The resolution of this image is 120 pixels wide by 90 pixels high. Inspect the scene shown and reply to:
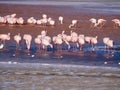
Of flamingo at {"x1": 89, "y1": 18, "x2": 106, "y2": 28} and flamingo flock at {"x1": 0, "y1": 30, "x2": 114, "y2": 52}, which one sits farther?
flamingo at {"x1": 89, "y1": 18, "x2": 106, "y2": 28}

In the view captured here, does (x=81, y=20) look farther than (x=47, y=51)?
Yes

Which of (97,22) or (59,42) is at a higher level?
(97,22)

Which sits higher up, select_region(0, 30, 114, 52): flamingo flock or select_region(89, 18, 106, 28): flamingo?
select_region(89, 18, 106, 28): flamingo

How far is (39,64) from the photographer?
17.2 ft

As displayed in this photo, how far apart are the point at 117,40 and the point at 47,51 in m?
1.57

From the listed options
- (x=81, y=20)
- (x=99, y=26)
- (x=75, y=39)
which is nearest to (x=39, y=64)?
(x=75, y=39)

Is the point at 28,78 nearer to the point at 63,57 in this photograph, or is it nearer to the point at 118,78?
the point at 118,78

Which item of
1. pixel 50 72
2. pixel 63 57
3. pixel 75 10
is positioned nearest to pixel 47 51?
pixel 63 57

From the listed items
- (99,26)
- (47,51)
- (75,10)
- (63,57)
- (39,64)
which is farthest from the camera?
(75,10)

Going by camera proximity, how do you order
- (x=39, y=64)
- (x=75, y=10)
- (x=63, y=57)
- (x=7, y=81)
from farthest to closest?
1. (x=75, y=10)
2. (x=63, y=57)
3. (x=39, y=64)
4. (x=7, y=81)

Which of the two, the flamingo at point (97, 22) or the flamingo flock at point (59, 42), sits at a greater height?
the flamingo at point (97, 22)

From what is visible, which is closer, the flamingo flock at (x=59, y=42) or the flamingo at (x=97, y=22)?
the flamingo flock at (x=59, y=42)

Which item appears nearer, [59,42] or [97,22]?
[59,42]

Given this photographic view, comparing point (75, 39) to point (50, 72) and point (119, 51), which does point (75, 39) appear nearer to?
point (119, 51)
